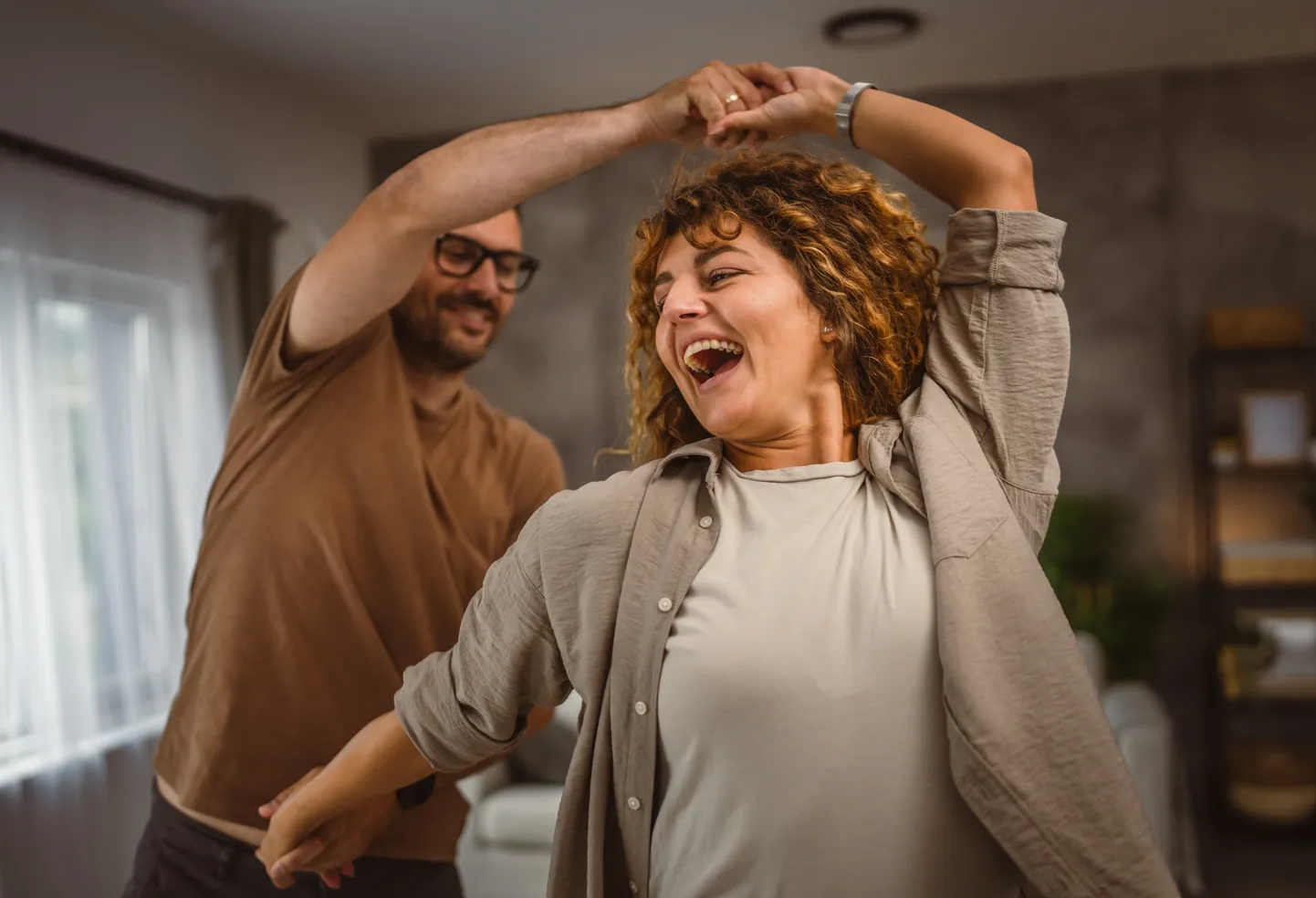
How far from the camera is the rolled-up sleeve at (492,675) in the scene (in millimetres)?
919

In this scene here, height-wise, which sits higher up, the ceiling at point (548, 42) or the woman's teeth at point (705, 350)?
the ceiling at point (548, 42)

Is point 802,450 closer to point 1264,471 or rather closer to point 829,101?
point 829,101

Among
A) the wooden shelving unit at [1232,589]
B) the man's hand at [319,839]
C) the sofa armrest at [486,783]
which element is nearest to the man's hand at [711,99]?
the man's hand at [319,839]

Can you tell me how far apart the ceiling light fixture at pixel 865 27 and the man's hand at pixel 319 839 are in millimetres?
1179

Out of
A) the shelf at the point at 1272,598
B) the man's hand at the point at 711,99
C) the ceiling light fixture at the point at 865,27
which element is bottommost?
the shelf at the point at 1272,598

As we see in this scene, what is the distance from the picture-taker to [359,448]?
1.18 m

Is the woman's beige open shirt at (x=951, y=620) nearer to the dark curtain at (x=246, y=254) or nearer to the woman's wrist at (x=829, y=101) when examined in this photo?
the woman's wrist at (x=829, y=101)

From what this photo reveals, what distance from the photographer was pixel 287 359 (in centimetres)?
117

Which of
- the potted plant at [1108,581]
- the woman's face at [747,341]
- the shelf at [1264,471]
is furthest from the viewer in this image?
the shelf at [1264,471]

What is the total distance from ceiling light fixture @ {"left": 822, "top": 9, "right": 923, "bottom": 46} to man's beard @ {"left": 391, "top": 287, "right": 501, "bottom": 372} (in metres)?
0.61

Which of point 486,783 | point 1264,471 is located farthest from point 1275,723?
point 486,783

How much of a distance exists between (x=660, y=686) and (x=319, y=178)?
947 millimetres

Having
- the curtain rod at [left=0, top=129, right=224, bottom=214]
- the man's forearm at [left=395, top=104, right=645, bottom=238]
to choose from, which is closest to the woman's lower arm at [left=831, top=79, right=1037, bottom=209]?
the man's forearm at [left=395, top=104, right=645, bottom=238]

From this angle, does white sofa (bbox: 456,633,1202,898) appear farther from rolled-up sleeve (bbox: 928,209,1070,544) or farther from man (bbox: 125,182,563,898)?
rolled-up sleeve (bbox: 928,209,1070,544)
